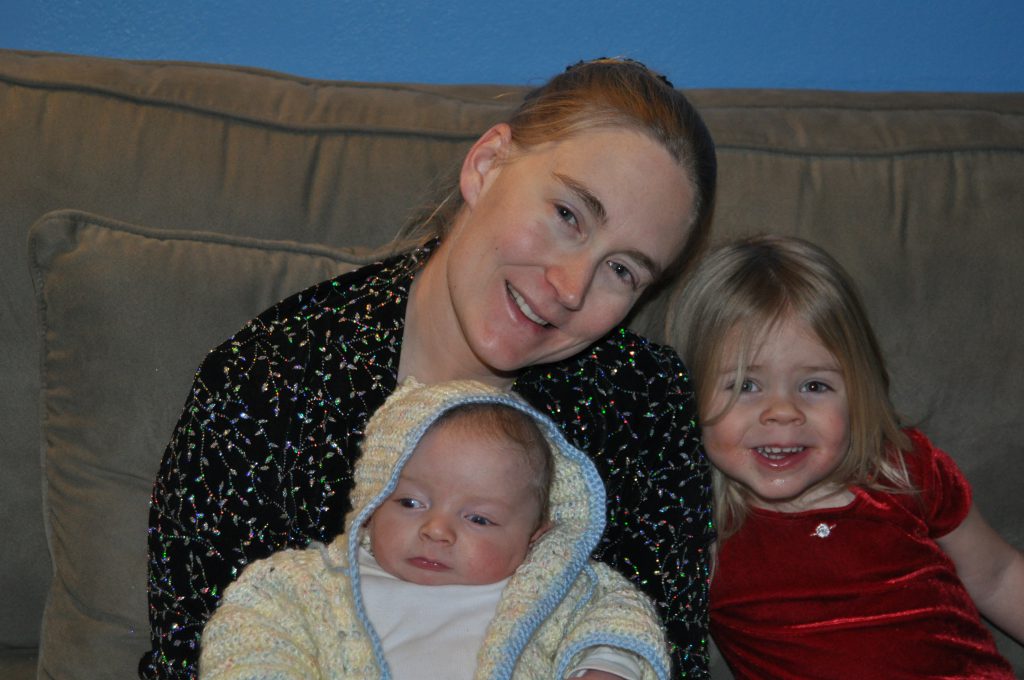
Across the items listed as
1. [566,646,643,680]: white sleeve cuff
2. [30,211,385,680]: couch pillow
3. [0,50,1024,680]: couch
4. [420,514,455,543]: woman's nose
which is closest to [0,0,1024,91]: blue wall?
[0,50,1024,680]: couch

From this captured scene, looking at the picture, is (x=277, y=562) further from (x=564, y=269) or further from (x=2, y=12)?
(x=2, y=12)

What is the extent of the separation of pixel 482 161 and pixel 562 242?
0.70ft

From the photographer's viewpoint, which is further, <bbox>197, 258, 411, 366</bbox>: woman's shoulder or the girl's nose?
the girl's nose

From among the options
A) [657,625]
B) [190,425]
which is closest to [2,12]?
[190,425]

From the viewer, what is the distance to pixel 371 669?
1331 mm

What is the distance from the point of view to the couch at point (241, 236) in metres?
1.56

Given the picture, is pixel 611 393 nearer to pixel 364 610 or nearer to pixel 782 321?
pixel 782 321

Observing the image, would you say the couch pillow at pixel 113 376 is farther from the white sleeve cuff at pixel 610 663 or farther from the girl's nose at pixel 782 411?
the girl's nose at pixel 782 411

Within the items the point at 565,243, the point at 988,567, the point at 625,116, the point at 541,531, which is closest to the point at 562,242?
the point at 565,243

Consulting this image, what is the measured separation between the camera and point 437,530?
4.49ft

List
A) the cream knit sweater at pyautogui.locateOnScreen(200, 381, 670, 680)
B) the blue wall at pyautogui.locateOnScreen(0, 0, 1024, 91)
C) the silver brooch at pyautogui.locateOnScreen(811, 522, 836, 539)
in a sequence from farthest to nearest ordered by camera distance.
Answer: the blue wall at pyautogui.locateOnScreen(0, 0, 1024, 91), the silver brooch at pyautogui.locateOnScreen(811, 522, 836, 539), the cream knit sweater at pyautogui.locateOnScreen(200, 381, 670, 680)

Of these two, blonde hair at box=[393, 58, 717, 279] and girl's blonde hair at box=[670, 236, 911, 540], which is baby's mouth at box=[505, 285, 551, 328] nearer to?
blonde hair at box=[393, 58, 717, 279]

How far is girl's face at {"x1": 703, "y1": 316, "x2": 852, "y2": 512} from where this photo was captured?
5.68 feet

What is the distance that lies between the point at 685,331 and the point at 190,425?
0.83 meters
